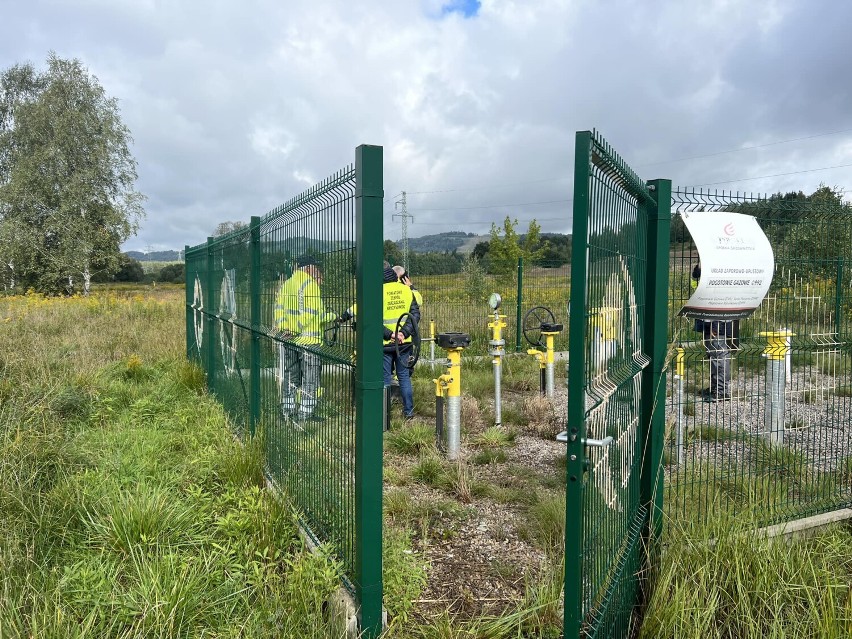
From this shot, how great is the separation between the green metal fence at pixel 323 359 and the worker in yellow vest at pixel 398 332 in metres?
1.97

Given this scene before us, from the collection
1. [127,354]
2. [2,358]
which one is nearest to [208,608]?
[2,358]

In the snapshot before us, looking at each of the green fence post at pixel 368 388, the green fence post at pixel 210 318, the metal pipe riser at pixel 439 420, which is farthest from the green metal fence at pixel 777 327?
the green fence post at pixel 210 318

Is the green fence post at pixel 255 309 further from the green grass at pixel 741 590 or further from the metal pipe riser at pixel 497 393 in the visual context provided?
the green grass at pixel 741 590

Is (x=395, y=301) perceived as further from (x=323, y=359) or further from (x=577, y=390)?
(x=577, y=390)

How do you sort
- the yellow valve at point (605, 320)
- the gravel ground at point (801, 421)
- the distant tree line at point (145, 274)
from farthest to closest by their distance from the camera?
1. the distant tree line at point (145, 274)
2. the gravel ground at point (801, 421)
3. the yellow valve at point (605, 320)

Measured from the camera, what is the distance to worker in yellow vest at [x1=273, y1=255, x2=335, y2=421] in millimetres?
3439

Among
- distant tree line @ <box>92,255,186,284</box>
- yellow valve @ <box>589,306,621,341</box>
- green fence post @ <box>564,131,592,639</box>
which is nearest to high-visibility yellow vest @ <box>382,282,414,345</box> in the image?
yellow valve @ <box>589,306,621,341</box>

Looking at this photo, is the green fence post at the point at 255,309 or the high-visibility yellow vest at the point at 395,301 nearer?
the green fence post at the point at 255,309

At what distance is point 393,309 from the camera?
714 cm

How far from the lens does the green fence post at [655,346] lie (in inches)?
128

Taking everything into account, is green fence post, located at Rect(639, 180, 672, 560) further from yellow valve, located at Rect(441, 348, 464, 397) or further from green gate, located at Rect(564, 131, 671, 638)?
yellow valve, located at Rect(441, 348, 464, 397)

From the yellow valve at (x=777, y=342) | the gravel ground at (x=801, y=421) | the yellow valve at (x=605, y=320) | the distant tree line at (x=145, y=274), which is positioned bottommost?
the gravel ground at (x=801, y=421)

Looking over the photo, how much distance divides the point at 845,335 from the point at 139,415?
21.7 ft

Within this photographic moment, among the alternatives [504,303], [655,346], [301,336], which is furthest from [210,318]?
[504,303]
